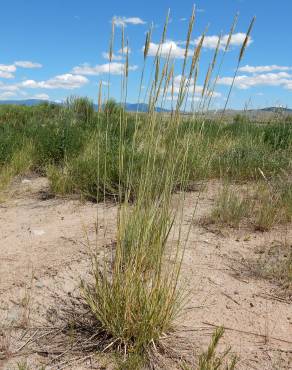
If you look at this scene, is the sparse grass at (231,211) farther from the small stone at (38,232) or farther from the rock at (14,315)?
the rock at (14,315)

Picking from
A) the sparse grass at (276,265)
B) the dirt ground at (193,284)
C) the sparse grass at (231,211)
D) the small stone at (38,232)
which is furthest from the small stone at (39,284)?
the sparse grass at (231,211)

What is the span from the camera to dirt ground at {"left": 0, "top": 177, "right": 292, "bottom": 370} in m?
2.26

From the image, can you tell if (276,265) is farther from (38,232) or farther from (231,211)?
(38,232)

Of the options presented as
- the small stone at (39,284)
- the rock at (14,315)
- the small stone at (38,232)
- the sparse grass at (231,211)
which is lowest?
the small stone at (38,232)

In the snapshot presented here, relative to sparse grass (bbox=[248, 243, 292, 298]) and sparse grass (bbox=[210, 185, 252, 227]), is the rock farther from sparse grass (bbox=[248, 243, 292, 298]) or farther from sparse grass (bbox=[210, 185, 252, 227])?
sparse grass (bbox=[210, 185, 252, 227])

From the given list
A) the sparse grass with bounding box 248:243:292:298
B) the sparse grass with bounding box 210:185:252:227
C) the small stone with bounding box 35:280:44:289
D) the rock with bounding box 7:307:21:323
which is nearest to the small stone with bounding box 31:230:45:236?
the small stone with bounding box 35:280:44:289

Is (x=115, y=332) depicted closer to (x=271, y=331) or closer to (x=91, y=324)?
(x=91, y=324)

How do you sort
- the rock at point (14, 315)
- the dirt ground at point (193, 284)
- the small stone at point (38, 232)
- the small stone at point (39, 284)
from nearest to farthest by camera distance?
the dirt ground at point (193, 284), the rock at point (14, 315), the small stone at point (39, 284), the small stone at point (38, 232)

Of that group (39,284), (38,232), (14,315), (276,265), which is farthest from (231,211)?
(14,315)

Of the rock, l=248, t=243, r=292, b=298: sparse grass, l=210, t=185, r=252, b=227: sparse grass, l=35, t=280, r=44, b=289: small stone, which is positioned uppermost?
l=210, t=185, r=252, b=227: sparse grass

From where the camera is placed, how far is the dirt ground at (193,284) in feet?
7.40

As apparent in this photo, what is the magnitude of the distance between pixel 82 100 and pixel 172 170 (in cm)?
1291

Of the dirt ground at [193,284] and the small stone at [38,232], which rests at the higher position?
the dirt ground at [193,284]

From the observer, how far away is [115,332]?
2201mm
